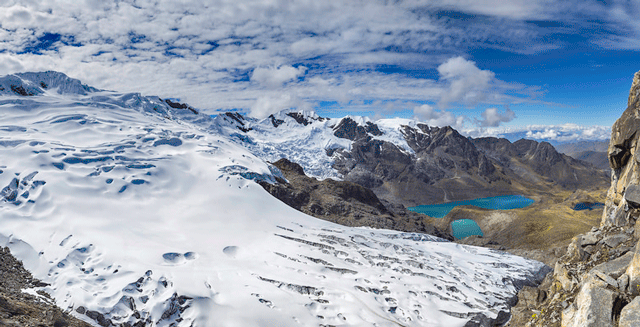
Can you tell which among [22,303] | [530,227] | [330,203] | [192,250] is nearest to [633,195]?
[192,250]

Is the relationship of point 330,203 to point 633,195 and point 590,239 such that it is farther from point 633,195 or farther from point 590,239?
point 633,195

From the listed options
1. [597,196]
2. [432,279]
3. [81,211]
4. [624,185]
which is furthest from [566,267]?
[597,196]

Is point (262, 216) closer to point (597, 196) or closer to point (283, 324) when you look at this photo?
point (283, 324)

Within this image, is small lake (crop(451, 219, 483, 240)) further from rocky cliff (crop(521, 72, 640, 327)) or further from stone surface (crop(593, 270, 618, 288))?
stone surface (crop(593, 270, 618, 288))

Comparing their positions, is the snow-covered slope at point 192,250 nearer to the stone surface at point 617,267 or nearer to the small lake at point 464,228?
the stone surface at point 617,267

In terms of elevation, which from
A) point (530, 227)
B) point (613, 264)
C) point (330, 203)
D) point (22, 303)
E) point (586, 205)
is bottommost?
point (586, 205)

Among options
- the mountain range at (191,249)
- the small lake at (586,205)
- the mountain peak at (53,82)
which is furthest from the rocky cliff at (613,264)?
the small lake at (586,205)
